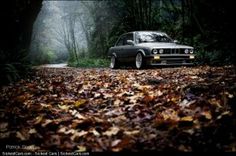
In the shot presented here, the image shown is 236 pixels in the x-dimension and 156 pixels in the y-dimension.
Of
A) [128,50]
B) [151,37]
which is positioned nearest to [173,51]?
[151,37]

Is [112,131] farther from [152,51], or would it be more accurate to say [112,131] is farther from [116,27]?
[116,27]

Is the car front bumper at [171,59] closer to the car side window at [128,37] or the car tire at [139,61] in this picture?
the car tire at [139,61]

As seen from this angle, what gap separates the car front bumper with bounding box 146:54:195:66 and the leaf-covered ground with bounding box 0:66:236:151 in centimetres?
494

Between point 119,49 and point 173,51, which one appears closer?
point 173,51

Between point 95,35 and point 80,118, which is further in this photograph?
point 95,35

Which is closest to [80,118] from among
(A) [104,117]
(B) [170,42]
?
(A) [104,117]

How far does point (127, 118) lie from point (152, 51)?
6965 mm

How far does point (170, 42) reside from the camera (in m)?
12.6

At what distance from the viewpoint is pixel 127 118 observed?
4.34 m

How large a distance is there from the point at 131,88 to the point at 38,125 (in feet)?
7.65

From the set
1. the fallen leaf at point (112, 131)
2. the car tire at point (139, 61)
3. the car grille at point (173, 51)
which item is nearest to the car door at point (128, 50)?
the car tire at point (139, 61)

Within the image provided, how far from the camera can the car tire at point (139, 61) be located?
11500 mm

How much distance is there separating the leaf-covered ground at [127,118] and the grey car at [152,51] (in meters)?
A: 5.06

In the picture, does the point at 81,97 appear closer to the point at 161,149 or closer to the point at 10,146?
the point at 10,146
